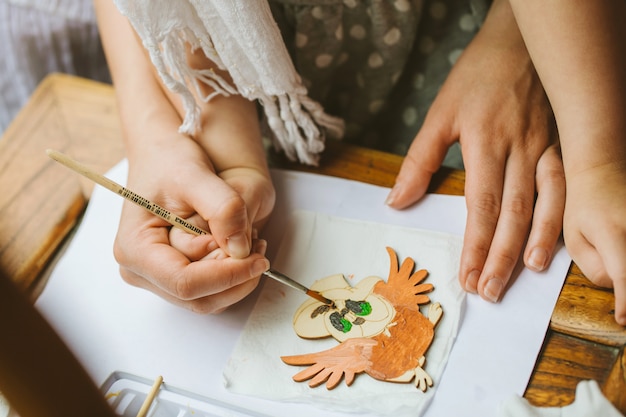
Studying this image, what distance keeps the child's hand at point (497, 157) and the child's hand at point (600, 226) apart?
0.9 inches

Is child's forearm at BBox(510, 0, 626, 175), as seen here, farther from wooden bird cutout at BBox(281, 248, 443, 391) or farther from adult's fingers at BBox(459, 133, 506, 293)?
wooden bird cutout at BBox(281, 248, 443, 391)

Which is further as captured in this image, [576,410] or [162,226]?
[162,226]

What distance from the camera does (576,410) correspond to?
1.48 ft

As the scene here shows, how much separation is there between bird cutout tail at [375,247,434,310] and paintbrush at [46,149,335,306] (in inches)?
2.0

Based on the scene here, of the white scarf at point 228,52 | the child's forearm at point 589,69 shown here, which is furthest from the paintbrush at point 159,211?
the child's forearm at point 589,69

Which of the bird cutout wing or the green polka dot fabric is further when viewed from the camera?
the green polka dot fabric

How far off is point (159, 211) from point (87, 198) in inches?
10.5

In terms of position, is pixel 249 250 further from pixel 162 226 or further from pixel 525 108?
pixel 525 108

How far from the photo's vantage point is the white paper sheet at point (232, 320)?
495 millimetres

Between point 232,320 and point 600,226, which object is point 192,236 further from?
point 600,226

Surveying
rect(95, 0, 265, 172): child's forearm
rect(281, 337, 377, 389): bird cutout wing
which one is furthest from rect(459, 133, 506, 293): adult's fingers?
rect(95, 0, 265, 172): child's forearm

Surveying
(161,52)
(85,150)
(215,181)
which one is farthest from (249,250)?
(85,150)

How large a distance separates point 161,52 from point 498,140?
1.09 ft

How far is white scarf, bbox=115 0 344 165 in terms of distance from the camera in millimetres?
551
